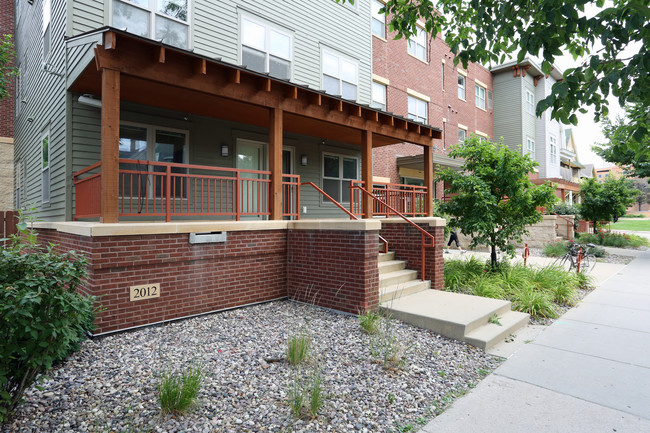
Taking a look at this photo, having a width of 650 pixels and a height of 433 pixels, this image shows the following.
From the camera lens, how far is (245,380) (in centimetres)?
377

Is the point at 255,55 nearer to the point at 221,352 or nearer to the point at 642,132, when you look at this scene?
the point at 221,352

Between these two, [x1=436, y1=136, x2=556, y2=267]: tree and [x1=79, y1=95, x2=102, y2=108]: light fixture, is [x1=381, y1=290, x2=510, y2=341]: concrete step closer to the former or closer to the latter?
[x1=436, y1=136, x2=556, y2=267]: tree

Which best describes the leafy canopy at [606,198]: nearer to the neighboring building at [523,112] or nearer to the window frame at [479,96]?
the neighboring building at [523,112]

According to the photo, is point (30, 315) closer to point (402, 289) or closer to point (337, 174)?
point (402, 289)

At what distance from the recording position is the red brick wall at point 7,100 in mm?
14672

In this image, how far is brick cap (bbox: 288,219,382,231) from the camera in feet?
19.6

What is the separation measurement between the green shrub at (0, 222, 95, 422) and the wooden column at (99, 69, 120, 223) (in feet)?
7.02

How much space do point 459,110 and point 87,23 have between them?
18219 millimetres

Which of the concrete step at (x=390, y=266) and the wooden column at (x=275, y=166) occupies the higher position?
the wooden column at (x=275, y=166)

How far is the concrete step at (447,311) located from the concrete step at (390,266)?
2.51 feet

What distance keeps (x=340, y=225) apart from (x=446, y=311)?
2149mm

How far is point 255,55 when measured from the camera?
384 inches

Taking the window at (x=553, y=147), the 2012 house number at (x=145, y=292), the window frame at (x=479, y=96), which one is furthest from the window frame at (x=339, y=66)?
the window at (x=553, y=147)

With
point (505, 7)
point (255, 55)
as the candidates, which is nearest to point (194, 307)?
point (505, 7)
